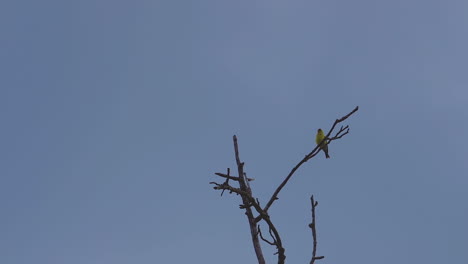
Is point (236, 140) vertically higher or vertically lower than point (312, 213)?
higher

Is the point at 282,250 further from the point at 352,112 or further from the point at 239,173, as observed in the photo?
the point at 352,112

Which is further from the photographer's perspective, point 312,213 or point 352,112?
point 312,213

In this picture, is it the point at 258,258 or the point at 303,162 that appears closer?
the point at 258,258

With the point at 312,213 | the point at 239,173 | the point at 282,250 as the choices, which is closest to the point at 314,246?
the point at 312,213

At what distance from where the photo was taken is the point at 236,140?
14.1 ft

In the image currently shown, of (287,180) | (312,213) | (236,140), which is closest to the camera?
(287,180)

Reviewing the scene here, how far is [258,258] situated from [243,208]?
0.45 m

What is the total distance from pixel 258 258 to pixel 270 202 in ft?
1.60

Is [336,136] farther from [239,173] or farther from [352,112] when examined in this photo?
[239,173]

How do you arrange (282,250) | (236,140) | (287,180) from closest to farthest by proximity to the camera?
1. (282,250)
2. (287,180)
3. (236,140)

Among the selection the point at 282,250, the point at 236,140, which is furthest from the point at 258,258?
the point at 236,140

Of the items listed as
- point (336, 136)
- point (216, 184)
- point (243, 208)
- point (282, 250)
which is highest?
point (336, 136)

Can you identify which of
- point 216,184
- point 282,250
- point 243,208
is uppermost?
point 216,184

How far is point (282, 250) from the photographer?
3.41 meters
